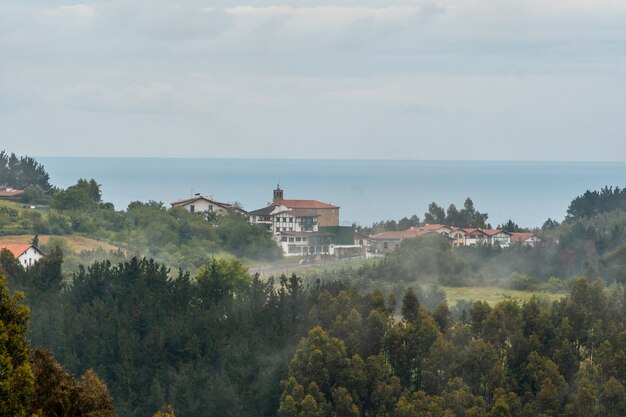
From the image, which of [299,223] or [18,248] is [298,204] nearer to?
[299,223]

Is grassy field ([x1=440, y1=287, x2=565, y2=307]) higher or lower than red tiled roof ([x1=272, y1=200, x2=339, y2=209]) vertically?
lower

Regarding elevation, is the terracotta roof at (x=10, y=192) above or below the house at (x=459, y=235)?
above

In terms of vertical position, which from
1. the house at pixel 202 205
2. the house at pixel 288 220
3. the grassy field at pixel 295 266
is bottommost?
the grassy field at pixel 295 266

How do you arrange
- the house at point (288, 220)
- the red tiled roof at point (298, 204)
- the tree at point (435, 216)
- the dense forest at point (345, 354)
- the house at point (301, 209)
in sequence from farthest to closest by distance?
1. the tree at point (435, 216)
2. the red tiled roof at point (298, 204)
3. the house at point (301, 209)
4. the house at point (288, 220)
5. the dense forest at point (345, 354)

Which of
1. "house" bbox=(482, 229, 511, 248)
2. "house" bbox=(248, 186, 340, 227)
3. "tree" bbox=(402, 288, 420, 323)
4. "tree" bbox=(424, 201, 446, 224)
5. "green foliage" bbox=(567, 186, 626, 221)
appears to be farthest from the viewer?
"green foliage" bbox=(567, 186, 626, 221)

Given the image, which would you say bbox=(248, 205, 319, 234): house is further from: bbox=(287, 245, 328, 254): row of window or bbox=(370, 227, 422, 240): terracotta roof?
bbox=(370, 227, 422, 240): terracotta roof

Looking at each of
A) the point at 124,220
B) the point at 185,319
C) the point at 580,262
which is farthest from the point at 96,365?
the point at 124,220

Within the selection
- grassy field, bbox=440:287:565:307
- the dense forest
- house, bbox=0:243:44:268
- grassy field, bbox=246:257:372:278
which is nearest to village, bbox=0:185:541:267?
grassy field, bbox=246:257:372:278

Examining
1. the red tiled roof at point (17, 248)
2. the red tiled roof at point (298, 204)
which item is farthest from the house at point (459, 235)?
the red tiled roof at point (17, 248)

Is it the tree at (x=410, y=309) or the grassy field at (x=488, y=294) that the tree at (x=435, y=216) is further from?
the tree at (x=410, y=309)
